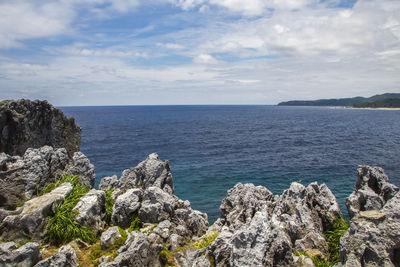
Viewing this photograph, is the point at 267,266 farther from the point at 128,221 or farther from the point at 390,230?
the point at 128,221

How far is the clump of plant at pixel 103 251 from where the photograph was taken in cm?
1142

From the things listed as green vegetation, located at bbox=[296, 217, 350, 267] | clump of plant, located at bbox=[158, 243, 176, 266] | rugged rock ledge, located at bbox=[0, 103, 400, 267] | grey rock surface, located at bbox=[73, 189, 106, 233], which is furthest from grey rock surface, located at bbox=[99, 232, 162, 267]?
green vegetation, located at bbox=[296, 217, 350, 267]

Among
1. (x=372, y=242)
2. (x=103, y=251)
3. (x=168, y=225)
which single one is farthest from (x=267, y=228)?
(x=103, y=251)

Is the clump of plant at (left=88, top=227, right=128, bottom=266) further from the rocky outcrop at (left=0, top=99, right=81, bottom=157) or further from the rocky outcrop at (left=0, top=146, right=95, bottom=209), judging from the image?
the rocky outcrop at (left=0, top=99, right=81, bottom=157)

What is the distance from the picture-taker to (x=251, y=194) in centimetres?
1650

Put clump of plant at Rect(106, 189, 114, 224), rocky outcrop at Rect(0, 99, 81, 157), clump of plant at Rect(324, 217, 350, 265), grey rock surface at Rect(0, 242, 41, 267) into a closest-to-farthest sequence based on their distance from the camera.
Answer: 1. grey rock surface at Rect(0, 242, 41, 267)
2. clump of plant at Rect(324, 217, 350, 265)
3. clump of plant at Rect(106, 189, 114, 224)
4. rocky outcrop at Rect(0, 99, 81, 157)

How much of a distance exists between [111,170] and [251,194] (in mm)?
39430

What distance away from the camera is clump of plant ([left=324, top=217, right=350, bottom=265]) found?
11.9 m

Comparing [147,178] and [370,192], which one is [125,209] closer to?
[147,178]

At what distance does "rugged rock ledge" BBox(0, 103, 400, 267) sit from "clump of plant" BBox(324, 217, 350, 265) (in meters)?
0.06

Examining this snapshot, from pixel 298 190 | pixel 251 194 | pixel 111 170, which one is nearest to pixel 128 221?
pixel 251 194

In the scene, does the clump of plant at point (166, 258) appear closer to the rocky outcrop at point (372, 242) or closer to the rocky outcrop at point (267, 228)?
the rocky outcrop at point (267, 228)

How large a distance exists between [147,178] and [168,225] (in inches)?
247

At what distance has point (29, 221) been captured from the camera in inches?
478
